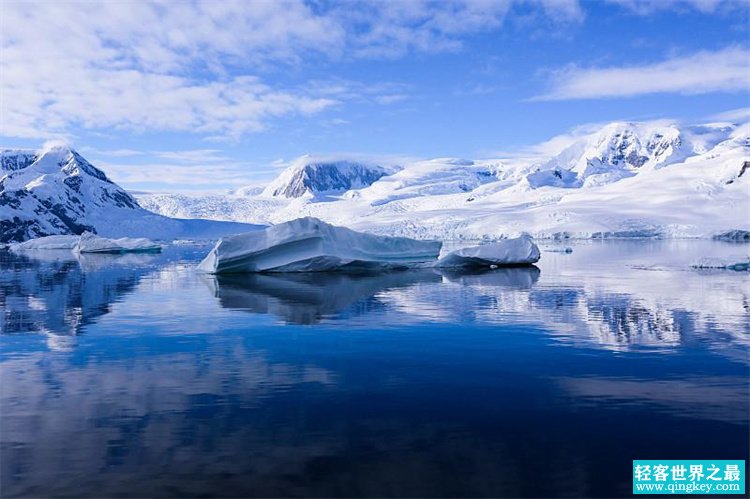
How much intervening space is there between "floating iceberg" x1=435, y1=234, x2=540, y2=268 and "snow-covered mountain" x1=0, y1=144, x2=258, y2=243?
123m

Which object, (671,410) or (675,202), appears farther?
(675,202)

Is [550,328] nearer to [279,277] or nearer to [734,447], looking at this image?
[734,447]

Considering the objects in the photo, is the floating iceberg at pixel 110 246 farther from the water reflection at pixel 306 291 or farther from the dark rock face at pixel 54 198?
the dark rock face at pixel 54 198

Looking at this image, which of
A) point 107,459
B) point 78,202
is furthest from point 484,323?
point 78,202

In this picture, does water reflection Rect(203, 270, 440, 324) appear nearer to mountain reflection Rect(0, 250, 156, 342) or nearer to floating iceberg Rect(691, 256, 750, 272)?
mountain reflection Rect(0, 250, 156, 342)

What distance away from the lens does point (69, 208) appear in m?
158

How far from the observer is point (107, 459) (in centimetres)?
585

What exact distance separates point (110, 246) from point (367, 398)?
2449 inches

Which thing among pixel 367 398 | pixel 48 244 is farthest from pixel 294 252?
pixel 48 244

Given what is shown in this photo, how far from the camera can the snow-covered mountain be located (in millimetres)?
138000

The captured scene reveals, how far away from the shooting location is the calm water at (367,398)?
551 centimetres

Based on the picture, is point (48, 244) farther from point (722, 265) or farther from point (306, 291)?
point (722, 265)

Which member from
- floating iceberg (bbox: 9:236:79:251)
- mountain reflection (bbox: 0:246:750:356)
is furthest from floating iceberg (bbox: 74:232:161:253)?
mountain reflection (bbox: 0:246:750:356)

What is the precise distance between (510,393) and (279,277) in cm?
1983
